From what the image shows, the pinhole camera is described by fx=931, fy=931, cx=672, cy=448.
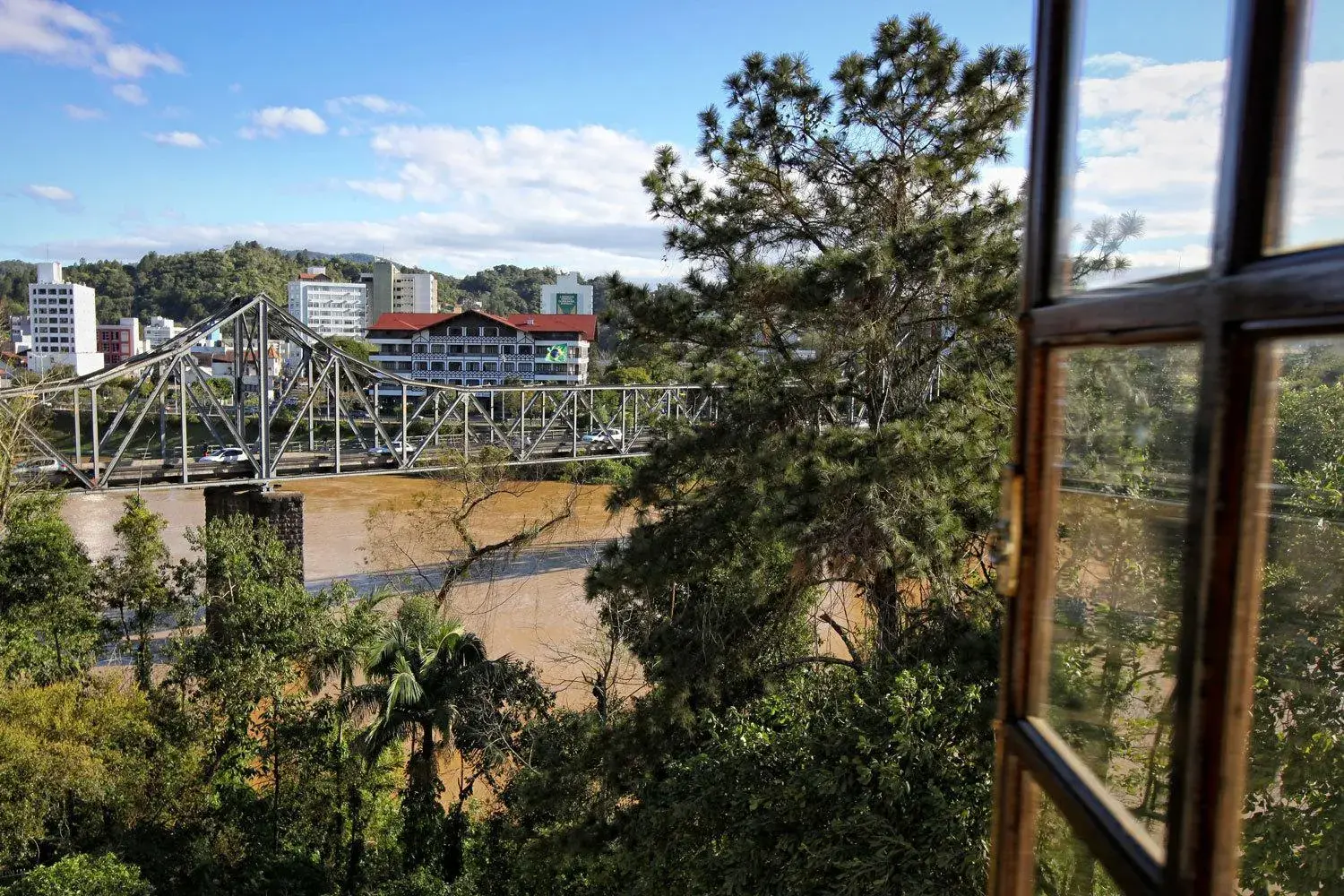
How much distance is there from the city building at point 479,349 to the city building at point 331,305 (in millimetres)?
42431

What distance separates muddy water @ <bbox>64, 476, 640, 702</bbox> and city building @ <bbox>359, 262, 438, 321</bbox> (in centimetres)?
5055

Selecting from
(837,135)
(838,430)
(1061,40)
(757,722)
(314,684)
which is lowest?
(314,684)

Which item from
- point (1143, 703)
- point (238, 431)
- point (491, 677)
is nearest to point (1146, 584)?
point (1143, 703)

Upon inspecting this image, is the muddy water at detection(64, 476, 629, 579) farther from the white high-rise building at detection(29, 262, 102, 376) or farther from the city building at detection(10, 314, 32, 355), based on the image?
the white high-rise building at detection(29, 262, 102, 376)

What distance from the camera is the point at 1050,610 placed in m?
0.74

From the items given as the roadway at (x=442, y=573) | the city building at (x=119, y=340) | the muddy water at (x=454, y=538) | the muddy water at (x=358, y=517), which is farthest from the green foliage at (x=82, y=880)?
the city building at (x=119, y=340)

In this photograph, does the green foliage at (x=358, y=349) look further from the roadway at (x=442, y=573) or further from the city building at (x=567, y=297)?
the roadway at (x=442, y=573)

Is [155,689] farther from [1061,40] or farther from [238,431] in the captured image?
[1061,40]

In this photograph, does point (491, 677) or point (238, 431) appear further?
point (238, 431)

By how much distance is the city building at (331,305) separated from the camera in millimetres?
81375

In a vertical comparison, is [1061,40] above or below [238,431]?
above

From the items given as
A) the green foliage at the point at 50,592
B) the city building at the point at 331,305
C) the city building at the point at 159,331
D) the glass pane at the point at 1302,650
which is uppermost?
the city building at the point at 331,305

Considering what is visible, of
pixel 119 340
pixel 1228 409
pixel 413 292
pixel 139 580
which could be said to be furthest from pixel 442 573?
pixel 413 292

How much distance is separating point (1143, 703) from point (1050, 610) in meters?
0.16
